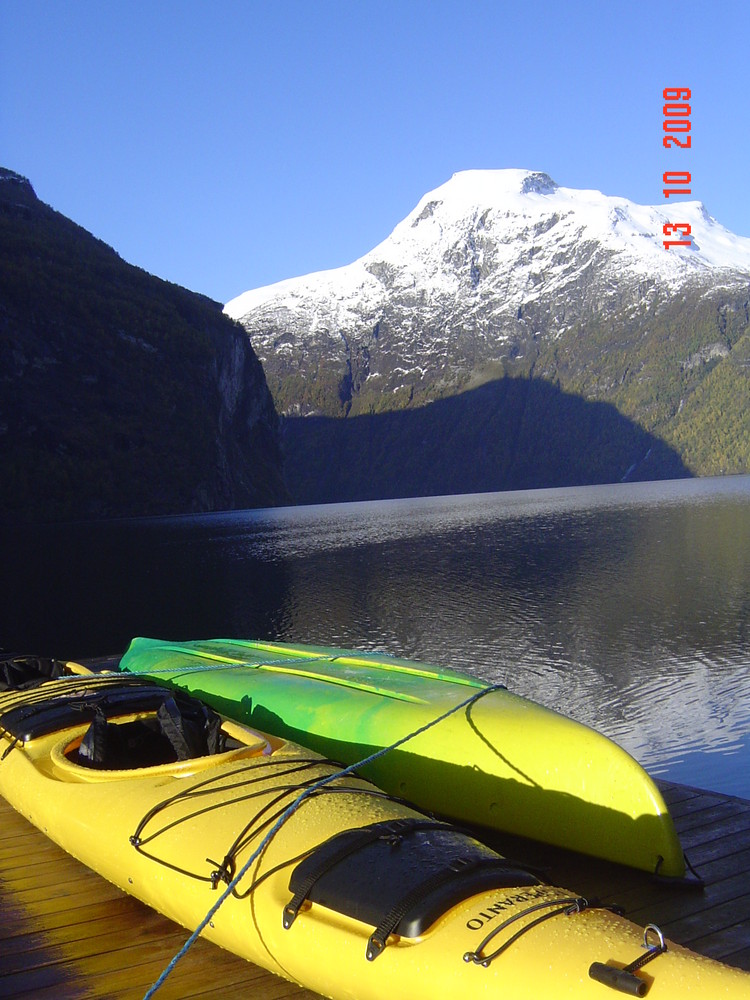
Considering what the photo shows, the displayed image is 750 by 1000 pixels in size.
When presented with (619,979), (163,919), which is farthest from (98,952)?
(619,979)

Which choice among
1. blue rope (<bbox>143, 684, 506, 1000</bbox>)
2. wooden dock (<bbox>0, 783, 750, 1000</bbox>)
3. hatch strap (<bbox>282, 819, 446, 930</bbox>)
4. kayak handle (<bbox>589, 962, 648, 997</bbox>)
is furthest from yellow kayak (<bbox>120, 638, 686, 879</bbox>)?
kayak handle (<bbox>589, 962, 648, 997</bbox>)

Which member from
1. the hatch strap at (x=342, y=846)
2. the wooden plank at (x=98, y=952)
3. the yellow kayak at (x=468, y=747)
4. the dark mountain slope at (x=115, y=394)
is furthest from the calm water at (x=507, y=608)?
the dark mountain slope at (x=115, y=394)

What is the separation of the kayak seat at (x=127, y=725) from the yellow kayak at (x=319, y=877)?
20 millimetres

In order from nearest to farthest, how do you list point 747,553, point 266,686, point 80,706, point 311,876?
point 311,876, point 80,706, point 266,686, point 747,553

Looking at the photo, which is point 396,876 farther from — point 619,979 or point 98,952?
point 98,952

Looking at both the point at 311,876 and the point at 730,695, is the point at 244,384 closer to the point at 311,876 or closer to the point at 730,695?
the point at 730,695

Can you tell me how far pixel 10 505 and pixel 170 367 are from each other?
3009 cm

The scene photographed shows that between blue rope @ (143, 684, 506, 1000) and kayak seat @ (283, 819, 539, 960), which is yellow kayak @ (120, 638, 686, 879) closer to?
blue rope @ (143, 684, 506, 1000)

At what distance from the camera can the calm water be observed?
1533 centimetres

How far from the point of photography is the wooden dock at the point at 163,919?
4504 mm

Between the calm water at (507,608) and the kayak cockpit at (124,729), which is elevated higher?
the kayak cockpit at (124,729)

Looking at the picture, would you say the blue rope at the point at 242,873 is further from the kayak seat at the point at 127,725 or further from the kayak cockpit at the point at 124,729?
the kayak seat at the point at 127,725

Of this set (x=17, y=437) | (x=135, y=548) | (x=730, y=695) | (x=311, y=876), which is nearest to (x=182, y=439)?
(x=17, y=437)

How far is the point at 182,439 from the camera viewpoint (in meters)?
105
